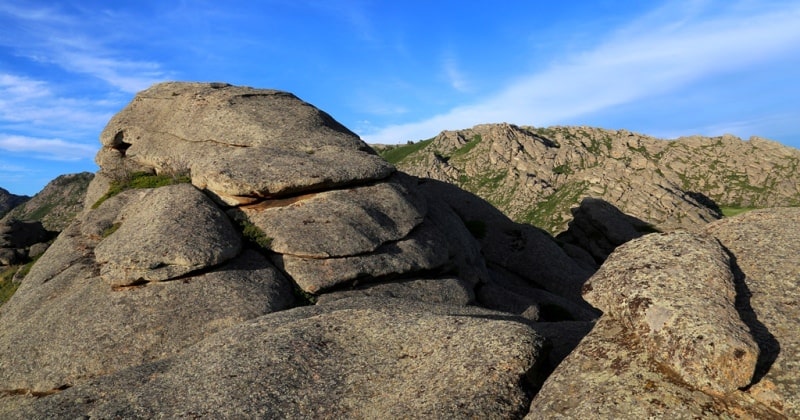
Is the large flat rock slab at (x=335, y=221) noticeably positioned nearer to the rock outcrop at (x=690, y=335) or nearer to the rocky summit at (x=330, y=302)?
the rocky summit at (x=330, y=302)

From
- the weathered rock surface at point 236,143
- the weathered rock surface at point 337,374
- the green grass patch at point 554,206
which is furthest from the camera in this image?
the green grass patch at point 554,206

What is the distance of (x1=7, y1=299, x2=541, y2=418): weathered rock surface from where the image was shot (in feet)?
49.8

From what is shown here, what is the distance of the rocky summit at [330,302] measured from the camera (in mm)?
13781

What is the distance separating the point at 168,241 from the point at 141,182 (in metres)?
15.5

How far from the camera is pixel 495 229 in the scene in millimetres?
51875

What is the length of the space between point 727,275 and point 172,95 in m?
43.2

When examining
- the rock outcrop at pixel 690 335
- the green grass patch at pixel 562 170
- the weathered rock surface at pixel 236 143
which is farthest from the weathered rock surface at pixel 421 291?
the green grass patch at pixel 562 170

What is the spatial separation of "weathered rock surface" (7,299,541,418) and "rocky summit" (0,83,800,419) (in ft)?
0.24

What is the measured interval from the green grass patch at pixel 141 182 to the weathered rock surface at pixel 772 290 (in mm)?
33554

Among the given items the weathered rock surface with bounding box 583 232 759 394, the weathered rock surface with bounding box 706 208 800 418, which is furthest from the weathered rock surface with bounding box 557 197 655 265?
the weathered rock surface with bounding box 583 232 759 394

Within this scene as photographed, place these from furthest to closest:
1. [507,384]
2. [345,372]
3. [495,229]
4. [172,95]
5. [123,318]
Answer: [495,229] < [172,95] < [123,318] < [345,372] < [507,384]

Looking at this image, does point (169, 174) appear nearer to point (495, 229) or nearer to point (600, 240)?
point (495, 229)

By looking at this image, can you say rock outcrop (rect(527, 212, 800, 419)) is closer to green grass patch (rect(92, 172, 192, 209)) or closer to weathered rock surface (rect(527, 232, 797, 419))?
weathered rock surface (rect(527, 232, 797, 419))

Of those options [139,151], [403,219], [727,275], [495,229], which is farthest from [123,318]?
[495,229]
